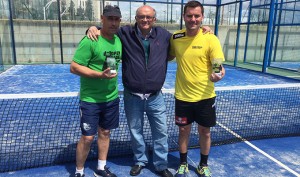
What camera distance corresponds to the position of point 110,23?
292 cm

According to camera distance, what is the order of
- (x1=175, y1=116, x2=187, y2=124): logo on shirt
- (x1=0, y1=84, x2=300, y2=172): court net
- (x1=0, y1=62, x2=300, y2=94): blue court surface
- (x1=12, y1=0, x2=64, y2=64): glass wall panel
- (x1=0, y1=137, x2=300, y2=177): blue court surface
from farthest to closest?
(x1=12, y1=0, x2=64, y2=64): glass wall panel → (x1=0, y1=62, x2=300, y2=94): blue court surface → (x1=0, y1=84, x2=300, y2=172): court net → (x1=0, y1=137, x2=300, y2=177): blue court surface → (x1=175, y1=116, x2=187, y2=124): logo on shirt

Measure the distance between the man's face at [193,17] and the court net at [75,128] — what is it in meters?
1.29

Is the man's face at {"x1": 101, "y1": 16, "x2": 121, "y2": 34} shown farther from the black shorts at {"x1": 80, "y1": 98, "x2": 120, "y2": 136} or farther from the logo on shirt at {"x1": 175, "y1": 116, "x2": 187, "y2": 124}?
the logo on shirt at {"x1": 175, "y1": 116, "x2": 187, "y2": 124}

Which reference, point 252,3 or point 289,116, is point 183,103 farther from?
point 252,3

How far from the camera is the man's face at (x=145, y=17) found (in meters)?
3.00

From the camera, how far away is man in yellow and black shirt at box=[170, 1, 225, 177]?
118 inches

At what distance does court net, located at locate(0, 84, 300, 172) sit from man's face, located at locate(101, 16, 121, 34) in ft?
3.77

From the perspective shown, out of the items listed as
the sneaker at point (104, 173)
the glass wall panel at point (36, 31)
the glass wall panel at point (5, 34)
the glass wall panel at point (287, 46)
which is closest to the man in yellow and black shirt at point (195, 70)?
the sneaker at point (104, 173)

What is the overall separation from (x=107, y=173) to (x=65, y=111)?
3071 millimetres

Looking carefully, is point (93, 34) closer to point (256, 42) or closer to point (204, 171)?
point (204, 171)

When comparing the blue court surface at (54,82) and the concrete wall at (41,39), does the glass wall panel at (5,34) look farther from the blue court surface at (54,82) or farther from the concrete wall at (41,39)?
the blue court surface at (54,82)

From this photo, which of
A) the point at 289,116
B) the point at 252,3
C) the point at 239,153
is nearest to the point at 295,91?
the point at 289,116

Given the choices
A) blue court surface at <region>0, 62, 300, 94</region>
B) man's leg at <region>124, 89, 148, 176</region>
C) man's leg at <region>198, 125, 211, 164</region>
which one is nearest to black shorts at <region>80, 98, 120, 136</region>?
man's leg at <region>124, 89, 148, 176</region>

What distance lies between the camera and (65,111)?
6078 mm
